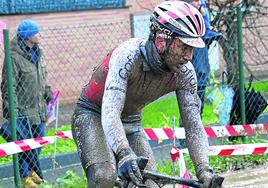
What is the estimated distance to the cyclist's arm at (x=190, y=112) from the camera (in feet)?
14.8

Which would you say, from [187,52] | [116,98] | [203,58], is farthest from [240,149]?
[116,98]

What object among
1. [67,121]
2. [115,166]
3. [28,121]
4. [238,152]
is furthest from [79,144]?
[67,121]

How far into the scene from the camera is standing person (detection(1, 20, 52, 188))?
7375 millimetres

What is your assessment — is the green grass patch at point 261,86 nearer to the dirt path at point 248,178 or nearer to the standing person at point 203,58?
the standing person at point 203,58

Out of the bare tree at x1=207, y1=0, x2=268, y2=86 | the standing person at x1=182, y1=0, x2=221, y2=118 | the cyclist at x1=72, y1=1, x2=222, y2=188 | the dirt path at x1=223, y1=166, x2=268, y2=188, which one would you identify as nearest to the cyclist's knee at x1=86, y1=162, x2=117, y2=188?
the cyclist at x1=72, y1=1, x2=222, y2=188

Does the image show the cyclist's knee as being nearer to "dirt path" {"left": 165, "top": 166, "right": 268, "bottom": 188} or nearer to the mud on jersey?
the mud on jersey

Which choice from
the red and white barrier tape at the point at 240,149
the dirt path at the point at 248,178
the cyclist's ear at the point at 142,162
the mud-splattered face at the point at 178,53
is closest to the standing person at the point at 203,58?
the red and white barrier tape at the point at 240,149

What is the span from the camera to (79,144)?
4.73 metres

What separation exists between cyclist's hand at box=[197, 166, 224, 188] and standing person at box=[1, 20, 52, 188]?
3.40 meters

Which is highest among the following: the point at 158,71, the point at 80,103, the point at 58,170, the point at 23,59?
the point at 158,71

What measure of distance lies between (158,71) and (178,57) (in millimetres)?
→ 259

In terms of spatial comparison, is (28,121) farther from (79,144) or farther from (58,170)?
(79,144)

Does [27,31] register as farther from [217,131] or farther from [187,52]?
[187,52]

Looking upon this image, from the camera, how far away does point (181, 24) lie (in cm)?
418
